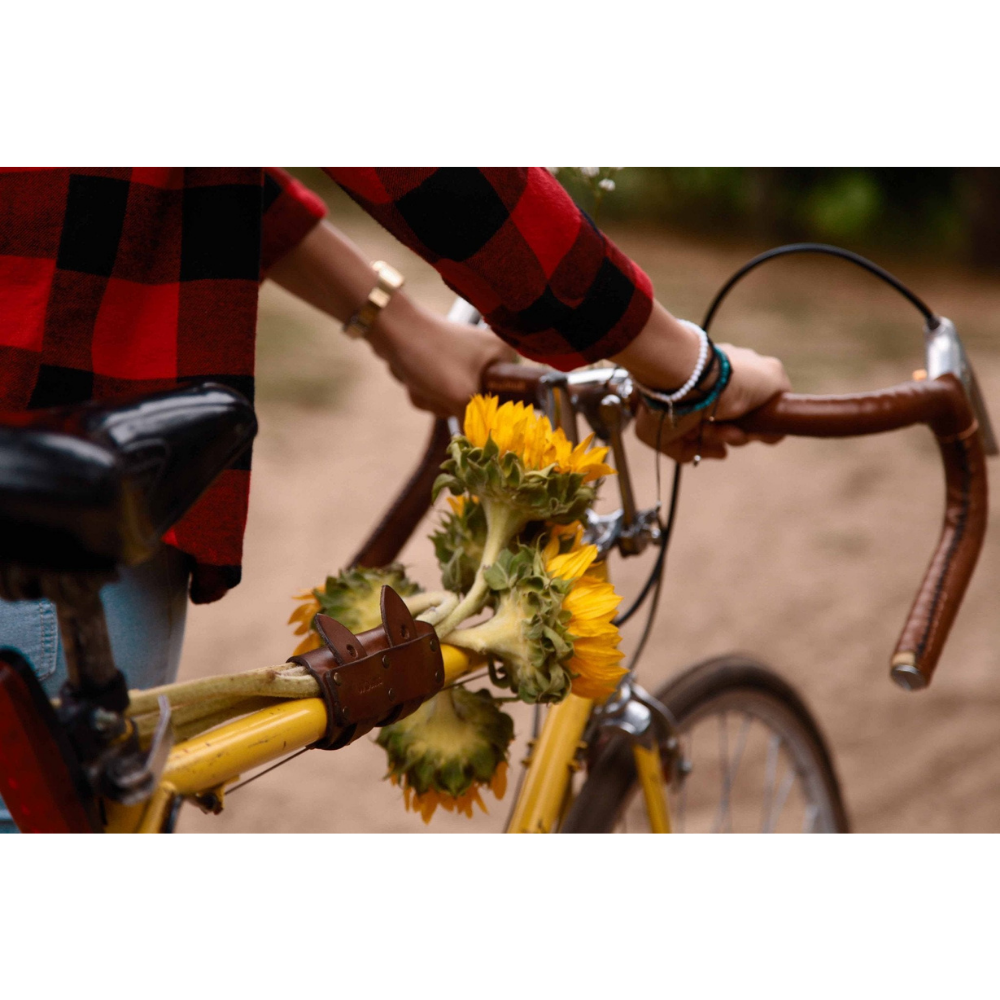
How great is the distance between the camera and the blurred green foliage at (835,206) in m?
5.23

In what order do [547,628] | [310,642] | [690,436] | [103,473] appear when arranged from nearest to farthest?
[103,473], [547,628], [310,642], [690,436]

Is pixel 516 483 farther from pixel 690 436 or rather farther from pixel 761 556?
pixel 761 556

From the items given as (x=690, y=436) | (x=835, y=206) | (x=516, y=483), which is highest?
(x=835, y=206)

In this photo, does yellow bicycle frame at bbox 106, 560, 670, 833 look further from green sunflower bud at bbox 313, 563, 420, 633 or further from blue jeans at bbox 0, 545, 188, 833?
blue jeans at bbox 0, 545, 188, 833

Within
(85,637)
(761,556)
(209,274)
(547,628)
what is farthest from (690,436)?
(761,556)

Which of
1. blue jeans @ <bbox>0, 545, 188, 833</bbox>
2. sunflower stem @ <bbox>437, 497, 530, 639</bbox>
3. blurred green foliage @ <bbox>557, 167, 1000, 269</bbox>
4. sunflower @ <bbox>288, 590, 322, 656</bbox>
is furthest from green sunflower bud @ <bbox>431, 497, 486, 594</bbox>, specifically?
blurred green foliage @ <bbox>557, 167, 1000, 269</bbox>

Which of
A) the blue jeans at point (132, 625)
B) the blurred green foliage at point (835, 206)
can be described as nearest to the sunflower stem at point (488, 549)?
the blue jeans at point (132, 625)

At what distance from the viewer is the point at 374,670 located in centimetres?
55

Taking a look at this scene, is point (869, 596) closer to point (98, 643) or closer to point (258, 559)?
point (258, 559)

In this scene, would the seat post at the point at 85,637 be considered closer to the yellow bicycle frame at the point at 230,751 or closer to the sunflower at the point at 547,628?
the yellow bicycle frame at the point at 230,751

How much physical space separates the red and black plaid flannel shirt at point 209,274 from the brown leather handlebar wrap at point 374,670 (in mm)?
170

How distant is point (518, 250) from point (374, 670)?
282mm

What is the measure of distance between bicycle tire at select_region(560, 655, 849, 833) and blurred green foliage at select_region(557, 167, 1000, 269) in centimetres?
410

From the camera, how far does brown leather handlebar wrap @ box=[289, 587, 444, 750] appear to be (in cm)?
53
